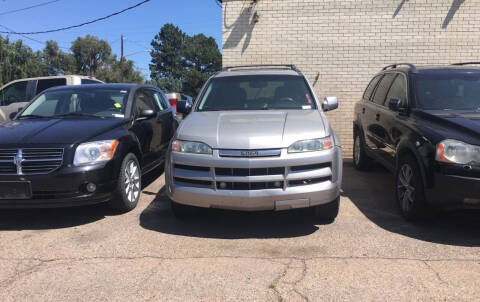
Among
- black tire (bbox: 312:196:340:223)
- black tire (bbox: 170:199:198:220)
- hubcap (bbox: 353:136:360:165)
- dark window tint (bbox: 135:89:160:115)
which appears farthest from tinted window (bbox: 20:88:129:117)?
hubcap (bbox: 353:136:360:165)

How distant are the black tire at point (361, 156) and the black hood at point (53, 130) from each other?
410 cm

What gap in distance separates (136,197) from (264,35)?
5.50m

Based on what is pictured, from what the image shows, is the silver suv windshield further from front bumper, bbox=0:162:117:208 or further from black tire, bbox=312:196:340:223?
front bumper, bbox=0:162:117:208

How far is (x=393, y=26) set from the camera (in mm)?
8406

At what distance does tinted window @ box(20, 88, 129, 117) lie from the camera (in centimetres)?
528

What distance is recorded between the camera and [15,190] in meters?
3.94

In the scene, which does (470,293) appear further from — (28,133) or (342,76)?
(342,76)

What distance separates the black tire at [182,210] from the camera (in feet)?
13.5

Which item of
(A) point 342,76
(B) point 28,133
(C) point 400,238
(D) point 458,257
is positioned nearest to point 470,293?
(D) point 458,257

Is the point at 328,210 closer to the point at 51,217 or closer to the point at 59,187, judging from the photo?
the point at 59,187

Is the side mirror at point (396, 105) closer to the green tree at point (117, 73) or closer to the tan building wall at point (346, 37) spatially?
the tan building wall at point (346, 37)

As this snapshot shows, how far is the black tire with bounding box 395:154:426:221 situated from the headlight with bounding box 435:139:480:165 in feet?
1.14

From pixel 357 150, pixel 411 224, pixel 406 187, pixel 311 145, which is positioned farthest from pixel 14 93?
pixel 411 224

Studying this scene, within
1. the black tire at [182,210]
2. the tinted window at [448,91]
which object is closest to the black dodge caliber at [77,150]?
the black tire at [182,210]
